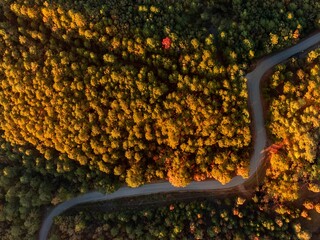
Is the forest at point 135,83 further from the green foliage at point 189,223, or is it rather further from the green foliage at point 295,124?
the green foliage at point 189,223

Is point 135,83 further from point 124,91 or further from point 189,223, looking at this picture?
point 189,223

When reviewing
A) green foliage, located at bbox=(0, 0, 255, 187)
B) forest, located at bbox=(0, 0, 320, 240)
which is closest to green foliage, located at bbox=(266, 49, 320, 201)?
forest, located at bbox=(0, 0, 320, 240)

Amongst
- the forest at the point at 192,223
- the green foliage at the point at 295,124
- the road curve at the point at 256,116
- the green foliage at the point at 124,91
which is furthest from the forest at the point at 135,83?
the forest at the point at 192,223

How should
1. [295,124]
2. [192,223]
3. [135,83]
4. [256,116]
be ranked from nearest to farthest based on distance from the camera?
[295,124]
[135,83]
[192,223]
[256,116]

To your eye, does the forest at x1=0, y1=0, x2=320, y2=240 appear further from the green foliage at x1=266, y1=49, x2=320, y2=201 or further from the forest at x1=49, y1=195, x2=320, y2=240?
the forest at x1=49, y1=195, x2=320, y2=240

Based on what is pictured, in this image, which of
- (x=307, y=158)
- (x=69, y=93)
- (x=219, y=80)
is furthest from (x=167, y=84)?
(x=307, y=158)

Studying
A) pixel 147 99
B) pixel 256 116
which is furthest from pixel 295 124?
pixel 147 99

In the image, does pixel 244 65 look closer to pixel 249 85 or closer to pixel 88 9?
pixel 249 85

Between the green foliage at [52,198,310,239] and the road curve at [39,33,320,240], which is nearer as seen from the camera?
the green foliage at [52,198,310,239]
